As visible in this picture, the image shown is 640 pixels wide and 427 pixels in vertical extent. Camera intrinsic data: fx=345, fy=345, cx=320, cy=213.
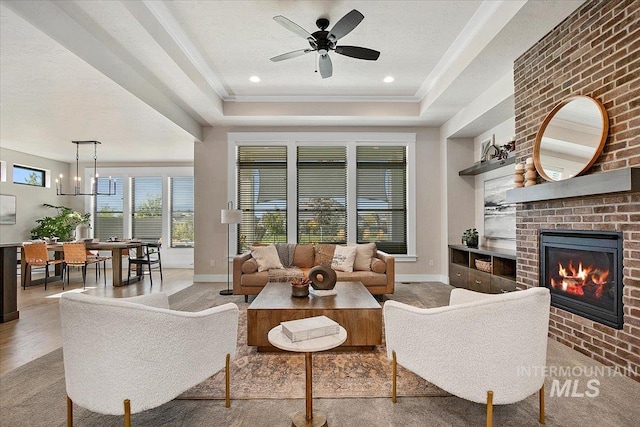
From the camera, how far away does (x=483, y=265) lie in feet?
15.5

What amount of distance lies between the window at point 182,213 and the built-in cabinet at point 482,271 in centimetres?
636

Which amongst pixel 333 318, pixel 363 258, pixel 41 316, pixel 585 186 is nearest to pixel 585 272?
pixel 585 186

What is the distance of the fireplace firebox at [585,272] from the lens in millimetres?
2553

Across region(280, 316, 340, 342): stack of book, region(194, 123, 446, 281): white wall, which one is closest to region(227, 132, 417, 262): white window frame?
region(194, 123, 446, 281): white wall

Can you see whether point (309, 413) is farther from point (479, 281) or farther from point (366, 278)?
point (479, 281)

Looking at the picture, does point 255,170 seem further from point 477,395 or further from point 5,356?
point 477,395

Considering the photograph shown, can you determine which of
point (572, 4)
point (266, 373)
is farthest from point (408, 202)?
point (266, 373)

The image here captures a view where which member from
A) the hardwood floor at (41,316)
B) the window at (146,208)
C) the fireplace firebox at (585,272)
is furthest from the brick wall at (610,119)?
the window at (146,208)

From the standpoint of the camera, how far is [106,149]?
7383 mm

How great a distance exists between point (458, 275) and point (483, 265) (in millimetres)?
776

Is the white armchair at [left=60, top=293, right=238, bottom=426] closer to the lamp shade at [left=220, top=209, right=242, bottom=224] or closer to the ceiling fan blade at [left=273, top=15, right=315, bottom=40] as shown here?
→ the ceiling fan blade at [left=273, top=15, right=315, bottom=40]

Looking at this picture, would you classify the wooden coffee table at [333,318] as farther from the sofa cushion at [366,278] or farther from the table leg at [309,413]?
the sofa cushion at [366,278]

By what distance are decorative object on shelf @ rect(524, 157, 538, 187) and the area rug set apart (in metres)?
2.19

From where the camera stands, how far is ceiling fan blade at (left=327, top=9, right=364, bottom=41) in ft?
9.24
